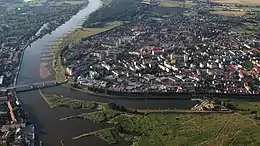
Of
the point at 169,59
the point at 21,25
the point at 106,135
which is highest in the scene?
the point at 21,25

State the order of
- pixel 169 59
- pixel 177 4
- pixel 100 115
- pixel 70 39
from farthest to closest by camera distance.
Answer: pixel 177 4 → pixel 70 39 → pixel 169 59 → pixel 100 115

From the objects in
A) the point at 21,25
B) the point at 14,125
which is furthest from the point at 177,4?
the point at 14,125

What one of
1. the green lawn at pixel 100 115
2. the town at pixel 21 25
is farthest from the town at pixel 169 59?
the town at pixel 21 25

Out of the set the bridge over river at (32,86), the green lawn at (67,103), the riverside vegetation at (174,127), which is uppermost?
the bridge over river at (32,86)

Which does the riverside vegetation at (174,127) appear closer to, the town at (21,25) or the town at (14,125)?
the town at (14,125)

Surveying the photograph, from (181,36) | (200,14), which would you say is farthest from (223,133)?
(200,14)

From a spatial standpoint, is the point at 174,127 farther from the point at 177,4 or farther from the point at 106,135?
the point at 177,4

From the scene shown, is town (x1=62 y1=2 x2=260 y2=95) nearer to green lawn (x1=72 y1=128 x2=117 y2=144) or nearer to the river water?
the river water

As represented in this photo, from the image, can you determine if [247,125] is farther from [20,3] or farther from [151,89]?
[20,3]
